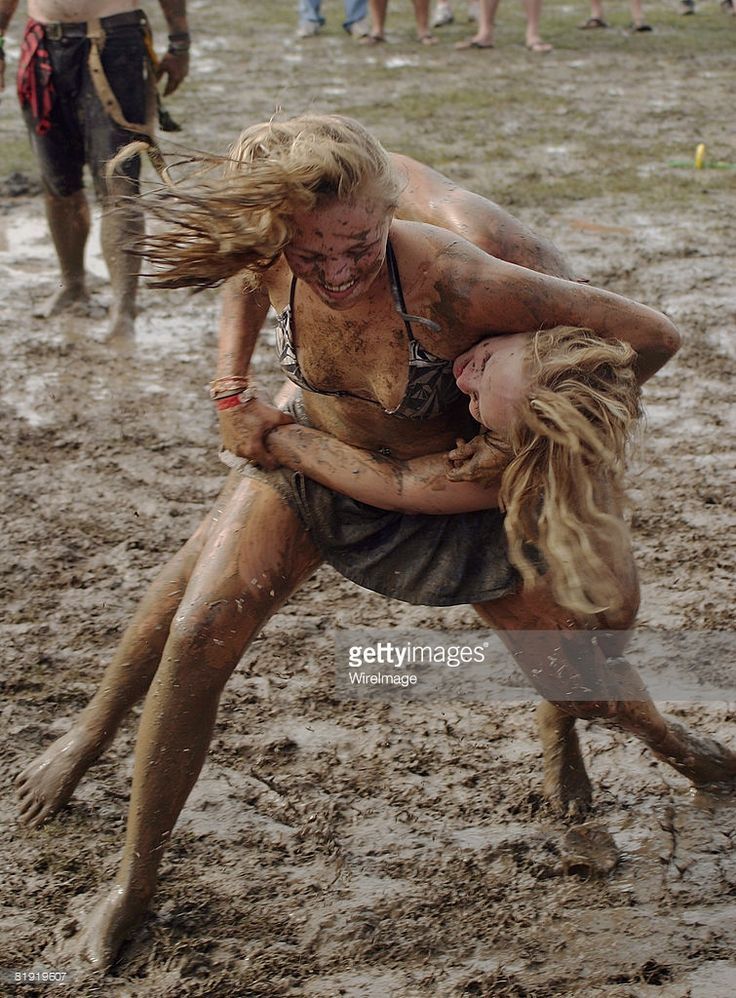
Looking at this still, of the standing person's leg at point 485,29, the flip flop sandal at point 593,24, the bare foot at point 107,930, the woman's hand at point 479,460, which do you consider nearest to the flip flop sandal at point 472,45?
the standing person's leg at point 485,29

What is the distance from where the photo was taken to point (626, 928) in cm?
268

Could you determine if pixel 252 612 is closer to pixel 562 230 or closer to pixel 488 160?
pixel 562 230

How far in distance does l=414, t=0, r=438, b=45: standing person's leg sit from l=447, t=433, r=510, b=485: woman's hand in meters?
10.1

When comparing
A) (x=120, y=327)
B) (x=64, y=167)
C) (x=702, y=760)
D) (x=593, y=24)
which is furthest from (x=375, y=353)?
(x=593, y=24)

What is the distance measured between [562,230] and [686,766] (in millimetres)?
4473

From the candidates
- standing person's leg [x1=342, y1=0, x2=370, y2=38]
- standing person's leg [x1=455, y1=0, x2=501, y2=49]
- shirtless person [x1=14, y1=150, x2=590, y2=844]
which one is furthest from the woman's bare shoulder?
standing person's leg [x1=342, y1=0, x2=370, y2=38]

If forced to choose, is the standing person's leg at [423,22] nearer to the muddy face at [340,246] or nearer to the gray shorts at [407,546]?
the gray shorts at [407,546]

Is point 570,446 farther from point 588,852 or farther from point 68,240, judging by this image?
point 68,240

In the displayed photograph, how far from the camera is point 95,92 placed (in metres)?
5.52

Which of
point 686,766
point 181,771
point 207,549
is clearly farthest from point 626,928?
point 207,549

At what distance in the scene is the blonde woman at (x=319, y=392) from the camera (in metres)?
2.16

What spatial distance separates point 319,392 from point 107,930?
117 centimetres

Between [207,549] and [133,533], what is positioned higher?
[207,549]

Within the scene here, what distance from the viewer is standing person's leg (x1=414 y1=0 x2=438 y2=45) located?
11648mm
